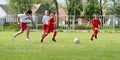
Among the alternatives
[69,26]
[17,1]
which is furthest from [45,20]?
[17,1]

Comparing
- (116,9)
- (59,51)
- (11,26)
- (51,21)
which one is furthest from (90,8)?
(59,51)

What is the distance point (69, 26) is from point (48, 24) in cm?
3302

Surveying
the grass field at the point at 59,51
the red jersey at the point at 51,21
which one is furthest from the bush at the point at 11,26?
the grass field at the point at 59,51

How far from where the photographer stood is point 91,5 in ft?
281

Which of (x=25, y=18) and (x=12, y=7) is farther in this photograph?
(x=12, y=7)

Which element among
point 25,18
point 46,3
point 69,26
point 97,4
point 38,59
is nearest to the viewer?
point 38,59

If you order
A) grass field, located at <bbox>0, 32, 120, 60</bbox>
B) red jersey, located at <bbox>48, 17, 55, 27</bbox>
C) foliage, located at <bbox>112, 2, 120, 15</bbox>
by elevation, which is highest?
foliage, located at <bbox>112, 2, 120, 15</bbox>

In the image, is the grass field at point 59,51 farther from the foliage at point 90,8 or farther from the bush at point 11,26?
the foliage at point 90,8

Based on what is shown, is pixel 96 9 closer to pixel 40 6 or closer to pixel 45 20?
pixel 40 6

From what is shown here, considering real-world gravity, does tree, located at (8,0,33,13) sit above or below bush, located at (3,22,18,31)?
above

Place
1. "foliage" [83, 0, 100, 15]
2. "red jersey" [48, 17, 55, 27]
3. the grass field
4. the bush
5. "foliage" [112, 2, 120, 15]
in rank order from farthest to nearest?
1. "foliage" [83, 0, 100, 15]
2. "foliage" [112, 2, 120, 15]
3. the bush
4. "red jersey" [48, 17, 55, 27]
5. the grass field

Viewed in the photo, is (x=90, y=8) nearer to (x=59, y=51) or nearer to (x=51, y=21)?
(x=51, y=21)

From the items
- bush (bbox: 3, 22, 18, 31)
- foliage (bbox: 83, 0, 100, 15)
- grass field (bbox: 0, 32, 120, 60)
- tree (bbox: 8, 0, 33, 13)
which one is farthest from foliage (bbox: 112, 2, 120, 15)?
grass field (bbox: 0, 32, 120, 60)

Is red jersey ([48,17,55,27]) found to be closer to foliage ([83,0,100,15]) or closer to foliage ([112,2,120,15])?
foliage ([112,2,120,15])
